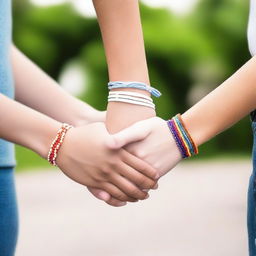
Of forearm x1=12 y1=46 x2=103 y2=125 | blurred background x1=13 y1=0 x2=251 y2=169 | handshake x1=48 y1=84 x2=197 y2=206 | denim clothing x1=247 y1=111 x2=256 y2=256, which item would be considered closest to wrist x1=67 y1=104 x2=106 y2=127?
forearm x1=12 y1=46 x2=103 y2=125

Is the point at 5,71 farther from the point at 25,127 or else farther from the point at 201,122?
the point at 201,122

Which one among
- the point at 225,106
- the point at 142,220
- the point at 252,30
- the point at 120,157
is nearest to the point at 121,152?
the point at 120,157

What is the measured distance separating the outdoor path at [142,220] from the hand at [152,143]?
2.72 metres

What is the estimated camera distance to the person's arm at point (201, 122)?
1.90m

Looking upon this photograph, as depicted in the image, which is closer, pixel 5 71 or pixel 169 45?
pixel 5 71

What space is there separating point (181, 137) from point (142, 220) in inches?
157

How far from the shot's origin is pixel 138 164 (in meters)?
2.03

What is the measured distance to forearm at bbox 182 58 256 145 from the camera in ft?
6.19

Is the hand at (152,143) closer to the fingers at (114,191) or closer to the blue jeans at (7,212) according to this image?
the fingers at (114,191)

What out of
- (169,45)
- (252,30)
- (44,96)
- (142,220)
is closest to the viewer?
(252,30)

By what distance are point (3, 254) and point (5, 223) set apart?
0.30 feet

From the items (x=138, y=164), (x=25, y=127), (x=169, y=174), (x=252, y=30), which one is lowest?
(x=169, y=174)

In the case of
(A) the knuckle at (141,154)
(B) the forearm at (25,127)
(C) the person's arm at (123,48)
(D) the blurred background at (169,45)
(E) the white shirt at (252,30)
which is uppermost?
(E) the white shirt at (252,30)

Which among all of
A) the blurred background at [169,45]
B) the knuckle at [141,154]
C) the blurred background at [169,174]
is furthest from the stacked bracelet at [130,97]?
the blurred background at [169,45]
